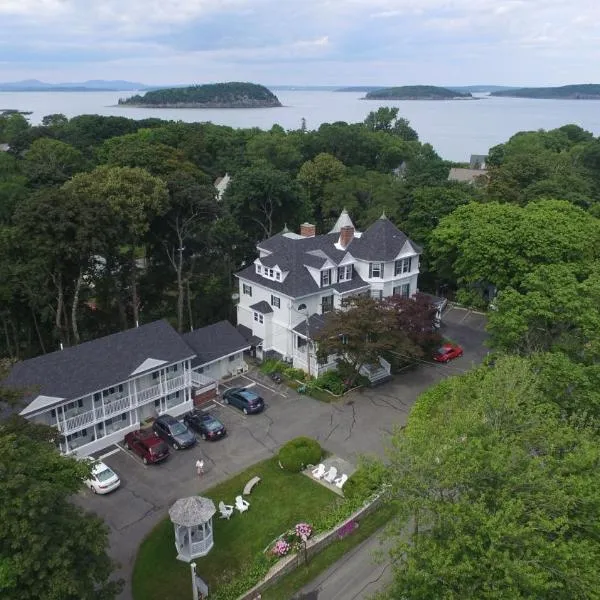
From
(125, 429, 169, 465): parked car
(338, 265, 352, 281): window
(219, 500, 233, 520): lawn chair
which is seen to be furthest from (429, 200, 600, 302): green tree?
(219, 500, 233, 520): lawn chair

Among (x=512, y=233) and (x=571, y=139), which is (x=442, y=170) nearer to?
(x=512, y=233)

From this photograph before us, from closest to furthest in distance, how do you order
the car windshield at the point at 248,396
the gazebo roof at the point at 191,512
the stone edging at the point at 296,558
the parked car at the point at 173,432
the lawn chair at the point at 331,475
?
the stone edging at the point at 296,558, the gazebo roof at the point at 191,512, the lawn chair at the point at 331,475, the parked car at the point at 173,432, the car windshield at the point at 248,396

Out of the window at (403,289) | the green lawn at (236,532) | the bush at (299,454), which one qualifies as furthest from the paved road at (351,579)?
the window at (403,289)

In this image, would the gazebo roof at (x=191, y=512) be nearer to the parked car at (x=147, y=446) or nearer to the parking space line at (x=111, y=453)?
the parked car at (x=147, y=446)

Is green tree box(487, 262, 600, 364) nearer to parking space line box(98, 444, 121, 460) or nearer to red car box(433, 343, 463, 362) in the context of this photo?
red car box(433, 343, 463, 362)

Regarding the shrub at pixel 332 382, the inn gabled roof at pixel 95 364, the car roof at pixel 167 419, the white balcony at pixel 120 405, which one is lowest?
the shrub at pixel 332 382

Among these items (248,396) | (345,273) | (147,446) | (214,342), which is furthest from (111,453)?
(345,273)
